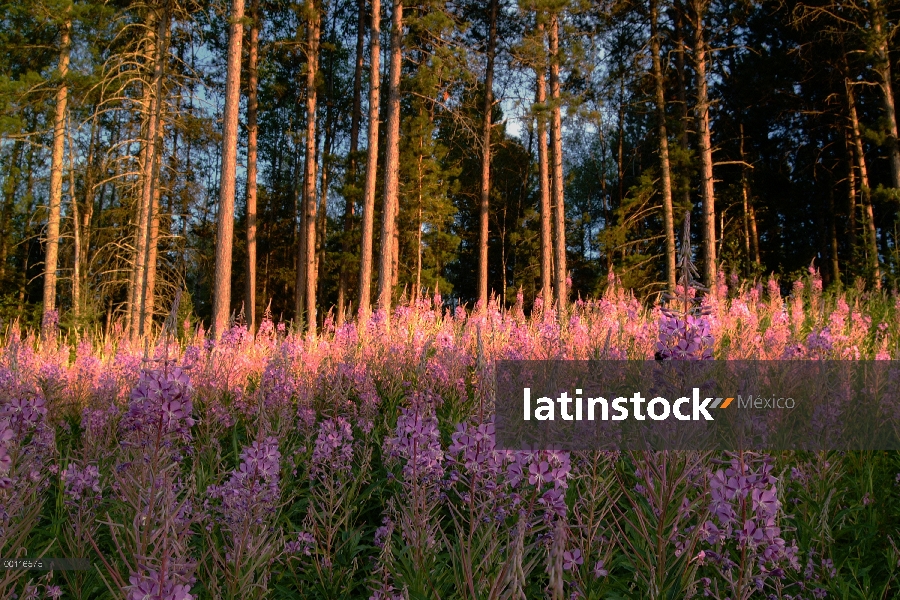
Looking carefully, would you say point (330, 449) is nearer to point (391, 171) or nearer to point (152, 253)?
point (391, 171)

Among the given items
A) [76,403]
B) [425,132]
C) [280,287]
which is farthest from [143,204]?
[280,287]

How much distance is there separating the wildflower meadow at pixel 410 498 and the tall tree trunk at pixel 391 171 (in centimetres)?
588

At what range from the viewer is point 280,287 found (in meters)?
34.7

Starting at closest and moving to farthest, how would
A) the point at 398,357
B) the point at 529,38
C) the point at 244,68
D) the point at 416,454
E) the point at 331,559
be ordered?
the point at 416,454, the point at 331,559, the point at 398,357, the point at 529,38, the point at 244,68

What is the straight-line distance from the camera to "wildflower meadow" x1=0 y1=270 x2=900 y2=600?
5.62 ft

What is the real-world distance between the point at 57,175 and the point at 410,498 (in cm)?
1697

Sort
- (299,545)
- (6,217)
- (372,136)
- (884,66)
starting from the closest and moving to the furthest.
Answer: (299,545) < (372,136) < (884,66) < (6,217)

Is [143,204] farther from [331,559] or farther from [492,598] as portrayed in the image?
[492,598]

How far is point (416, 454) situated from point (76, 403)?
5.38 meters

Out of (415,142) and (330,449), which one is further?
(415,142)

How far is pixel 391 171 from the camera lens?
12.7 meters

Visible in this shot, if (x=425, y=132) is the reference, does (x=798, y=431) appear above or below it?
below

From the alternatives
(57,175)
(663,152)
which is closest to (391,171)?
(663,152)

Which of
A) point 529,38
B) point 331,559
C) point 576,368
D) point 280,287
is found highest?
point 529,38
